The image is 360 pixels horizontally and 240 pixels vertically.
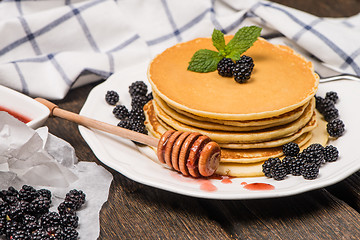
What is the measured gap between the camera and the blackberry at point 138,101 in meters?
2.37

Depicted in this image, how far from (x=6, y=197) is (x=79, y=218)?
0.98 feet

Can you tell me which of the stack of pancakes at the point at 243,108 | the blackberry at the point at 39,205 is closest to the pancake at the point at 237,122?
the stack of pancakes at the point at 243,108

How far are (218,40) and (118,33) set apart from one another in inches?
39.7

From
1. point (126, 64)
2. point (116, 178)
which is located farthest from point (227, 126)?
point (126, 64)

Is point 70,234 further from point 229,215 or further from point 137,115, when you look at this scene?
point 137,115

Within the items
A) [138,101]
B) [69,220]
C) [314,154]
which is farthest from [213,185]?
[138,101]

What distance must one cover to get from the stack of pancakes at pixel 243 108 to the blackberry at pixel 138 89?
20cm

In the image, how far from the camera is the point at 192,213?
179 centimetres

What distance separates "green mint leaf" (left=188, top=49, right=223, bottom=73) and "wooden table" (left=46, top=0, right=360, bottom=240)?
0.59m

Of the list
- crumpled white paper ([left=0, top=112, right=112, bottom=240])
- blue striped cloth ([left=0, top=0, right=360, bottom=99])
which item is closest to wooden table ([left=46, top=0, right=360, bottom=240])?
crumpled white paper ([left=0, top=112, right=112, bottom=240])

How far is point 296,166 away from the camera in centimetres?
182

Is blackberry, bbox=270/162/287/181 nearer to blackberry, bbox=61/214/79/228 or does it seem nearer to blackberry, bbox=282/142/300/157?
blackberry, bbox=282/142/300/157

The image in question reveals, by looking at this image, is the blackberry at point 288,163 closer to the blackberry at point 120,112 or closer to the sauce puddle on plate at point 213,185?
the sauce puddle on plate at point 213,185

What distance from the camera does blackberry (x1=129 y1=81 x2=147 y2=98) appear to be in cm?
242
